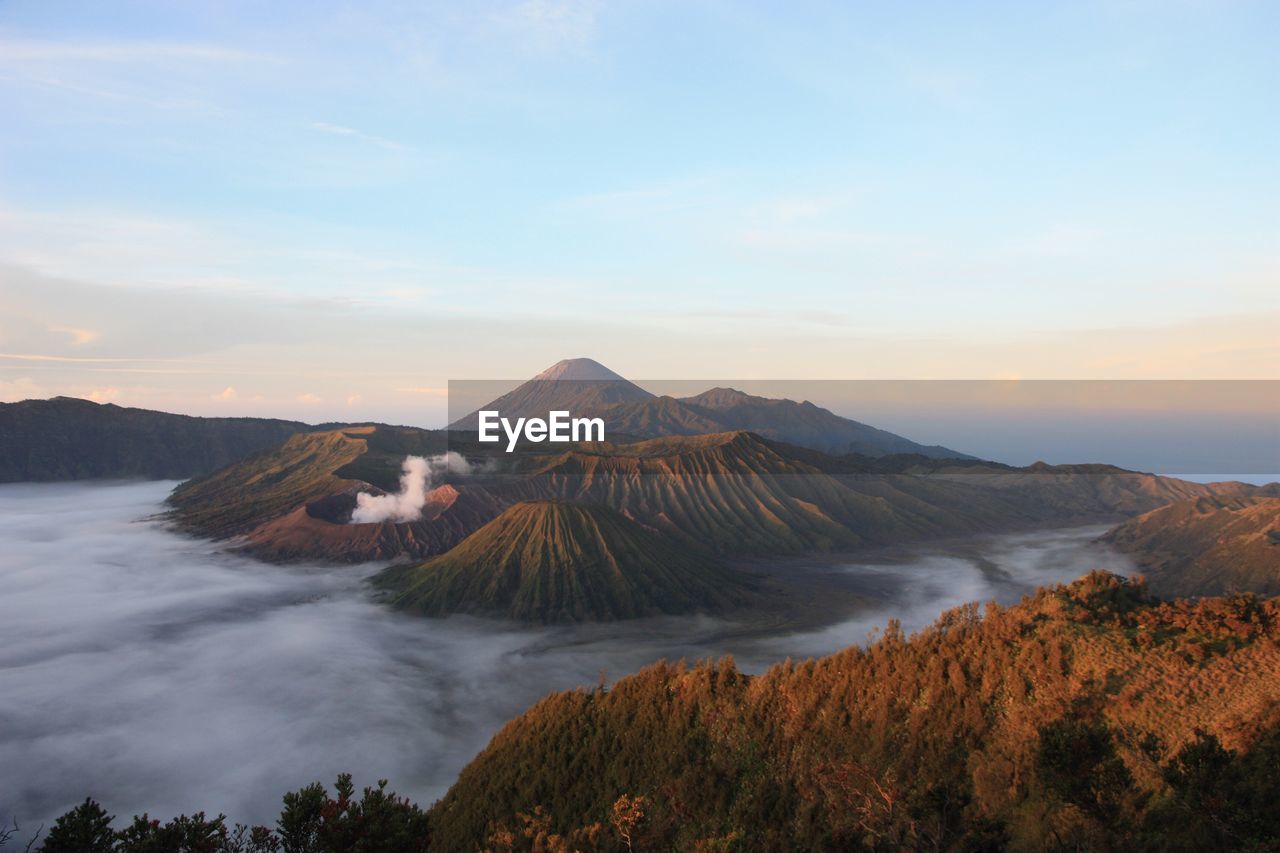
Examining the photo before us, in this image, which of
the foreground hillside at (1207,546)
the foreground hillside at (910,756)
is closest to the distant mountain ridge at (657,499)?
the foreground hillside at (1207,546)

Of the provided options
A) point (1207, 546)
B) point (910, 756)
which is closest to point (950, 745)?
point (910, 756)

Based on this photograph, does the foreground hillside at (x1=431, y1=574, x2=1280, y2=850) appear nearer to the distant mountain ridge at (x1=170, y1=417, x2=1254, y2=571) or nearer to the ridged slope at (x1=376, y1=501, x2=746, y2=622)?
the ridged slope at (x1=376, y1=501, x2=746, y2=622)

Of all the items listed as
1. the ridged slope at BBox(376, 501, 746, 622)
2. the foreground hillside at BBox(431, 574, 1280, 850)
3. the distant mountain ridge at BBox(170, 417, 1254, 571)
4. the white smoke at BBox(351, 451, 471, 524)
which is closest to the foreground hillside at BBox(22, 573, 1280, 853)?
the foreground hillside at BBox(431, 574, 1280, 850)

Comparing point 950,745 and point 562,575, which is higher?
point 950,745

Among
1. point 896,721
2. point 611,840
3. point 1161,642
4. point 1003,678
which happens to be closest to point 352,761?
point 611,840

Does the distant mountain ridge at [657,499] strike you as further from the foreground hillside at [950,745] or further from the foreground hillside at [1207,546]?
the foreground hillside at [950,745]

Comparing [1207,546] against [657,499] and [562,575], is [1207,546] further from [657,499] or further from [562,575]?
[562,575]
